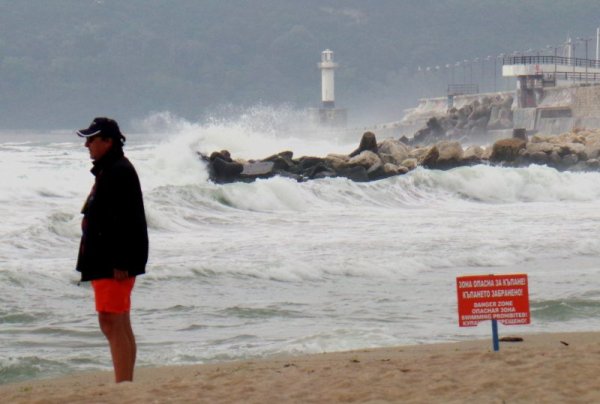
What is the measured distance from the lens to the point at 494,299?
683 cm

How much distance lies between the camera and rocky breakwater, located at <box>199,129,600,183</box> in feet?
100

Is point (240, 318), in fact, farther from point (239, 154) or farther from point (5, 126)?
point (5, 126)

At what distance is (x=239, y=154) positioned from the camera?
45.0m

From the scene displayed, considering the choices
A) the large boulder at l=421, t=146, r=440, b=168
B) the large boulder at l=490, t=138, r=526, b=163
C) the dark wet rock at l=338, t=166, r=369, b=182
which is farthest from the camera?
the large boulder at l=490, t=138, r=526, b=163

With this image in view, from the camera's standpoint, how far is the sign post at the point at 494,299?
6746mm

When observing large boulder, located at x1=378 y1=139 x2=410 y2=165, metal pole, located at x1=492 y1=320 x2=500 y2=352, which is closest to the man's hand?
metal pole, located at x1=492 y1=320 x2=500 y2=352

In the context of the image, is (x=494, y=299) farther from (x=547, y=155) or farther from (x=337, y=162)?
(x=547, y=155)

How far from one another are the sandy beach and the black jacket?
2.01 ft

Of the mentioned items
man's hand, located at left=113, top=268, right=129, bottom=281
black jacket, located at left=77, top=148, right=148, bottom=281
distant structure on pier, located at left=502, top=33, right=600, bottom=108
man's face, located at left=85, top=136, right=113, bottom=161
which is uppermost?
distant structure on pier, located at left=502, top=33, right=600, bottom=108

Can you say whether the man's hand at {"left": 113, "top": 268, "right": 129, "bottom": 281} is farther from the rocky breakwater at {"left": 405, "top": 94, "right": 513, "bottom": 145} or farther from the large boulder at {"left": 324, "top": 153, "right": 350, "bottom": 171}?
the rocky breakwater at {"left": 405, "top": 94, "right": 513, "bottom": 145}

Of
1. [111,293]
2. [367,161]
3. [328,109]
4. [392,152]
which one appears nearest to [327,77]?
[328,109]

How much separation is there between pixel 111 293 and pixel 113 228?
0.32 meters

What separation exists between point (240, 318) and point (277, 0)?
17365 centimetres

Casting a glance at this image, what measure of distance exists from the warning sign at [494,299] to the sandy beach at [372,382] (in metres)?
0.25
